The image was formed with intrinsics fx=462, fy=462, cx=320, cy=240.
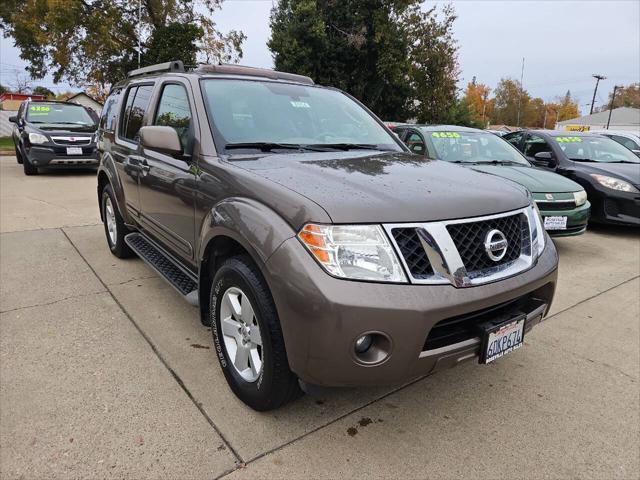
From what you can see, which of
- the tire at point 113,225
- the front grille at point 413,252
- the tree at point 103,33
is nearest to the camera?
the front grille at point 413,252

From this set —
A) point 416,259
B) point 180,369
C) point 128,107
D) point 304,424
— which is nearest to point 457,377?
point 304,424

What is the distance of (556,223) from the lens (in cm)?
530

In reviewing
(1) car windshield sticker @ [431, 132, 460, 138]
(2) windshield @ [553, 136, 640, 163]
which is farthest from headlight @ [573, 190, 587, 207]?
(2) windshield @ [553, 136, 640, 163]

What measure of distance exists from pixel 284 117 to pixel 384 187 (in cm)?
120

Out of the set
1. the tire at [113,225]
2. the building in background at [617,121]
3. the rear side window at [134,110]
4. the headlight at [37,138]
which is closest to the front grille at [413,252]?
the rear side window at [134,110]

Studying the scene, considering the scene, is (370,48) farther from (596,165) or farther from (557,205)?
(557,205)

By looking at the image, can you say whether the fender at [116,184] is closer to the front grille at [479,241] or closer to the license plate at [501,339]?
the front grille at [479,241]

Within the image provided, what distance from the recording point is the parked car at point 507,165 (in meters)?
5.35

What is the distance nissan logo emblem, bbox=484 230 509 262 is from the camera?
6.99 feet

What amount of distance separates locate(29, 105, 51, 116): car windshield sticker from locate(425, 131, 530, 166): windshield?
9.78m

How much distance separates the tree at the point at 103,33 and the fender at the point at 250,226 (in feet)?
59.1

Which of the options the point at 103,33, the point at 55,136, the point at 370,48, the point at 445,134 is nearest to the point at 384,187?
the point at 445,134

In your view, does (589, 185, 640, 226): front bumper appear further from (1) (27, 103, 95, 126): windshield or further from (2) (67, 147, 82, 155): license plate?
(1) (27, 103, 95, 126): windshield

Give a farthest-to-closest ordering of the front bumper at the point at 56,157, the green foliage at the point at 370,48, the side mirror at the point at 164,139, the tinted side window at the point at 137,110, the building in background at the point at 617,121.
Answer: the building in background at the point at 617,121
the green foliage at the point at 370,48
the front bumper at the point at 56,157
the tinted side window at the point at 137,110
the side mirror at the point at 164,139
